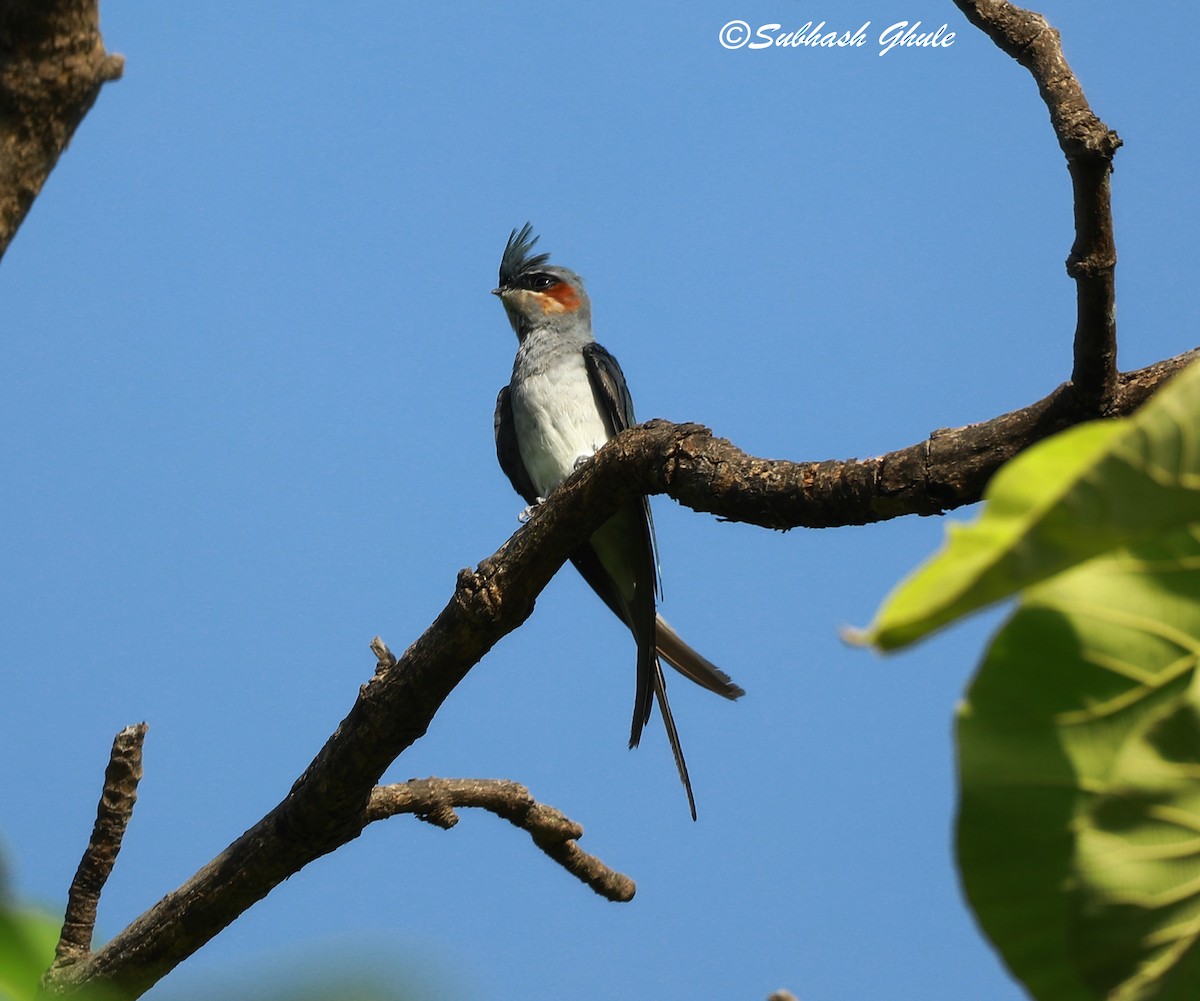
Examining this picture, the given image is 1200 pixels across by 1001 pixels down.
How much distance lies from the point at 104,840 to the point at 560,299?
16.3 ft

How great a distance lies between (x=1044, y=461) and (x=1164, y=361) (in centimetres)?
243

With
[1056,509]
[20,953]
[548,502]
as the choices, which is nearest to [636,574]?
[548,502]

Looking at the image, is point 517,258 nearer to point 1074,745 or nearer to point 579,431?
point 579,431

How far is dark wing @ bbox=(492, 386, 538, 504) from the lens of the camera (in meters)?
7.19

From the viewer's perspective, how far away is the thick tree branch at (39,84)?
1440 mm

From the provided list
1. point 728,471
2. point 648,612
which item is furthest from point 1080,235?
point 648,612

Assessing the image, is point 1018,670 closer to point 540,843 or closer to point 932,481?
point 932,481

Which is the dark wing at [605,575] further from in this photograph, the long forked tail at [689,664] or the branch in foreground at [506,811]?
the branch in foreground at [506,811]

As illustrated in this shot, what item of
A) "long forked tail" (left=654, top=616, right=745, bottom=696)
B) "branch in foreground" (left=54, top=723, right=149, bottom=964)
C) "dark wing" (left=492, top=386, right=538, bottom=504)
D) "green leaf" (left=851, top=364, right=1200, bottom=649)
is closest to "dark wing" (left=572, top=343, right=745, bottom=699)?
"long forked tail" (left=654, top=616, right=745, bottom=696)

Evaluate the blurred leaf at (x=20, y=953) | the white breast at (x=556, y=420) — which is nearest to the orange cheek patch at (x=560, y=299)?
the white breast at (x=556, y=420)

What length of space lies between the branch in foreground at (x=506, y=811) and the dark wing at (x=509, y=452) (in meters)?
2.67

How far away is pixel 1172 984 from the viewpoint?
1.07m

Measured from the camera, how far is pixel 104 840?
392cm

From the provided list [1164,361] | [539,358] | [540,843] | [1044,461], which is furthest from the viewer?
[539,358]
